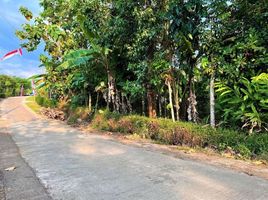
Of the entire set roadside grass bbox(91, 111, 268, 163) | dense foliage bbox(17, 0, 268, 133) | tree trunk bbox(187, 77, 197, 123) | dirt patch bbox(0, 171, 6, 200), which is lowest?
dirt patch bbox(0, 171, 6, 200)

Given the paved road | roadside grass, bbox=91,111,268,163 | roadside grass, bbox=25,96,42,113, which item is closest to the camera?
the paved road

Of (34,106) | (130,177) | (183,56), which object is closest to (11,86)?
(34,106)

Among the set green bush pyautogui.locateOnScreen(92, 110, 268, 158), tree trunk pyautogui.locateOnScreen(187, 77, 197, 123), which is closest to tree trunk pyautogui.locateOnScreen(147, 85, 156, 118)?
green bush pyautogui.locateOnScreen(92, 110, 268, 158)

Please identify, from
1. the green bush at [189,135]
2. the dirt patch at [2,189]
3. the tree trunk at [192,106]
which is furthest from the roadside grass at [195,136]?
the dirt patch at [2,189]

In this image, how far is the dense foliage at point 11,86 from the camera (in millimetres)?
45375

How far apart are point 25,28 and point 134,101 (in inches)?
343

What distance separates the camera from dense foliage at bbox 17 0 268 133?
750 centimetres

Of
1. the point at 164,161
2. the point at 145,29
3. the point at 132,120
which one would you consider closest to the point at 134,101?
the point at 132,120

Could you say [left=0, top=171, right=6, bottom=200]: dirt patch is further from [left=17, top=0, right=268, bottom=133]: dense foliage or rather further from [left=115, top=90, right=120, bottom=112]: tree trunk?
[left=115, top=90, right=120, bottom=112]: tree trunk

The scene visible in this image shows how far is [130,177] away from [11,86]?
49.3 metres

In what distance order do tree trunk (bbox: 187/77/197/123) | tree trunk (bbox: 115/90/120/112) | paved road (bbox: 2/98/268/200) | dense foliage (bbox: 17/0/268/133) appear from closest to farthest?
1. paved road (bbox: 2/98/268/200)
2. dense foliage (bbox: 17/0/268/133)
3. tree trunk (bbox: 187/77/197/123)
4. tree trunk (bbox: 115/90/120/112)

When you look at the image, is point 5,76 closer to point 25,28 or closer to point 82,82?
point 25,28

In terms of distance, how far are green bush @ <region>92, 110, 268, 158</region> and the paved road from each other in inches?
40.0

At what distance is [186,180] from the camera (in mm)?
5102
